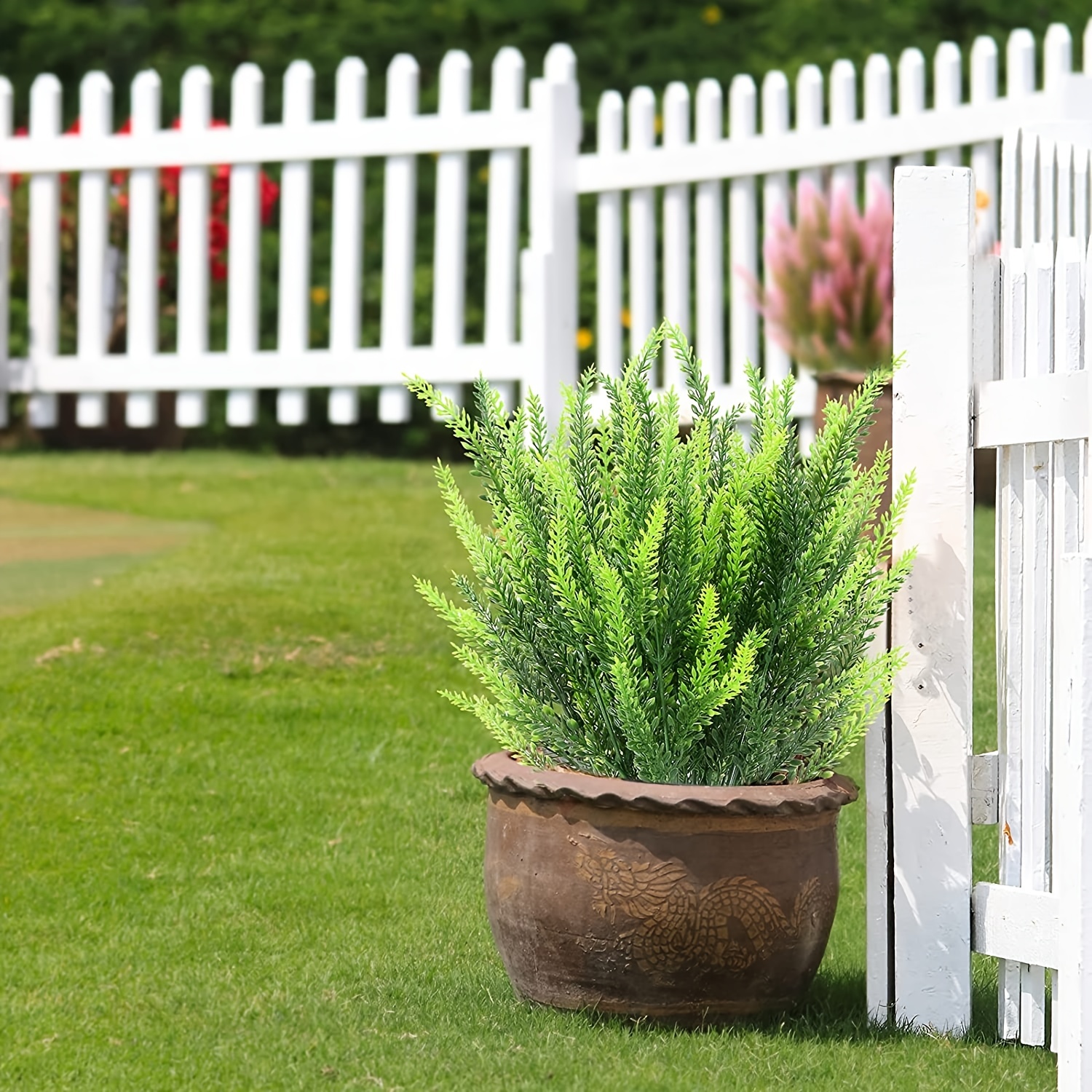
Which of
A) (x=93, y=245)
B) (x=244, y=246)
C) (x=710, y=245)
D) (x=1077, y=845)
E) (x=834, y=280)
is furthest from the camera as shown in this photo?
(x=93, y=245)

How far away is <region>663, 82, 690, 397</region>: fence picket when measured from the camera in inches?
296

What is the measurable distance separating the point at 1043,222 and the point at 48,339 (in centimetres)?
525

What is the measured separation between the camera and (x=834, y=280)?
692 cm

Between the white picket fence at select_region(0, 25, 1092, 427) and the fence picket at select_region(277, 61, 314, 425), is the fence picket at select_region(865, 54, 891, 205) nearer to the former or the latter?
the white picket fence at select_region(0, 25, 1092, 427)

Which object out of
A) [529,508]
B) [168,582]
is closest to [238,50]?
[168,582]

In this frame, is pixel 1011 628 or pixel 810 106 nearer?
pixel 1011 628

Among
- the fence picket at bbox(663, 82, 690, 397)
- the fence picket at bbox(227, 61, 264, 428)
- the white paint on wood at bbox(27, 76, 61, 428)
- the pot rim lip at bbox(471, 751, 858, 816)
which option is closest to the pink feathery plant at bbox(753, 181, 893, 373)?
the fence picket at bbox(663, 82, 690, 397)

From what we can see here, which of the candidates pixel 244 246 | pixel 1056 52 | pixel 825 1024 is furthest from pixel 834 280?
pixel 825 1024

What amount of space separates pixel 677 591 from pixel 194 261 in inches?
224

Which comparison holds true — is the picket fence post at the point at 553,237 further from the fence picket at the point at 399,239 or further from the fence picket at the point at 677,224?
the fence picket at the point at 399,239

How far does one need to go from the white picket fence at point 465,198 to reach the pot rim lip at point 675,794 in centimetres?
460

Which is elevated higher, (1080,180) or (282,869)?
(1080,180)

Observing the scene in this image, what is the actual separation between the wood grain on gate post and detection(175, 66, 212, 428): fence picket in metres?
5.54

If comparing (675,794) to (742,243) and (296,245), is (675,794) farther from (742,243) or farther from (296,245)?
(296,245)
